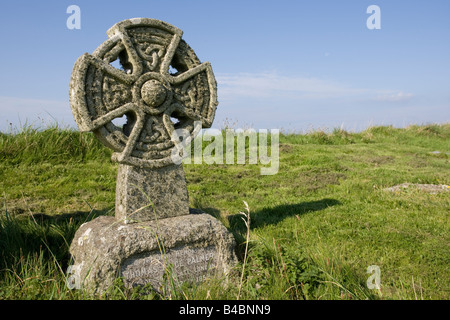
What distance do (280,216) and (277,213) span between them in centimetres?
13

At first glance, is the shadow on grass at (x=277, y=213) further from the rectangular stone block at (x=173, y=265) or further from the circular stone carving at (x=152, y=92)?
the circular stone carving at (x=152, y=92)

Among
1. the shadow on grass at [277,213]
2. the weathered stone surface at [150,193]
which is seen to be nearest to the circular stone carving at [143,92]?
the weathered stone surface at [150,193]

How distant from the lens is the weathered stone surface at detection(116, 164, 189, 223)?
4137mm

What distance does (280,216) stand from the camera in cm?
635

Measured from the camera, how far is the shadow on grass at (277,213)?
5.98 metres

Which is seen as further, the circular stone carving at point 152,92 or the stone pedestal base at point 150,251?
the circular stone carving at point 152,92

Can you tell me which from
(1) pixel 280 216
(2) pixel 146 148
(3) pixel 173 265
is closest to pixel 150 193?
(2) pixel 146 148

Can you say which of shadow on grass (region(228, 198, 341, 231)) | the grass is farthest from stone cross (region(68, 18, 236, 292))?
shadow on grass (region(228, 198, 341, 231))

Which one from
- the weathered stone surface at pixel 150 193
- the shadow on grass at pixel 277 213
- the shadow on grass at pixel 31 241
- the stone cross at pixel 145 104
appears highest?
the stone cross at pixel 145 104

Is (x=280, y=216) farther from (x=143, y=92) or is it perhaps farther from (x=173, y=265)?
(x=143, y=92)

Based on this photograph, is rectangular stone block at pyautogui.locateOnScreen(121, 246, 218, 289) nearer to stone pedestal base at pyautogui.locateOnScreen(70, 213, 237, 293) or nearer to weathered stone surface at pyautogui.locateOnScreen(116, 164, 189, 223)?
stone pedestal base at pyautogui.locateOnScreen(70, 213, 237, 293)

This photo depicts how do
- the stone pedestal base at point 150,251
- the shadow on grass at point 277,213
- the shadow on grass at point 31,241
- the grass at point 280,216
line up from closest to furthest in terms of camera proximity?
the grass at point 280,216 → the stone pedestal base at point 150,251 → the shadow on grass at point 31,241 → the shadow on grass at point 277,213
